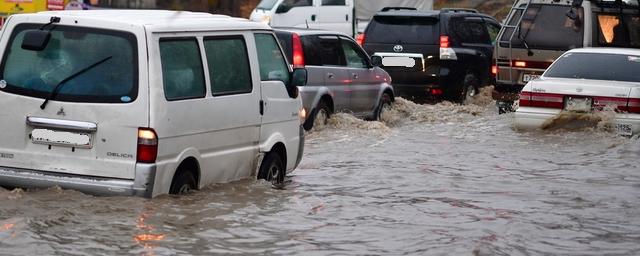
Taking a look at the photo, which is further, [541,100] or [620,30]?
[620,30]

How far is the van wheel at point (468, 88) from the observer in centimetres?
2289

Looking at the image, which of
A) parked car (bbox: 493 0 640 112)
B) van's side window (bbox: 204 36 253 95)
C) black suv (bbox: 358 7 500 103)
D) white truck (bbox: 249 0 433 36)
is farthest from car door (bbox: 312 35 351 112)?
white truck (bbox: 249 0 433 36)

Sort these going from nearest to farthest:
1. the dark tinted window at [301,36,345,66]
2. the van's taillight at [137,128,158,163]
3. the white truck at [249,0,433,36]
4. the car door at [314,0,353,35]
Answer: the van's taillight at [137,128,158,163], the dark tinted window at [301,36,345,66], the white truck at [249,0,433,36], the car door at [314,0,353,35]

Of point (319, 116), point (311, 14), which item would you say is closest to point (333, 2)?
point (311, 14)

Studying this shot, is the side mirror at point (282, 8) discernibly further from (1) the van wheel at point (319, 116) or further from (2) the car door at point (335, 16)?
(1) the van wheel at point (319, 116)

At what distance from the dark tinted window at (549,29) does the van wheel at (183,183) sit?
35.0 ft

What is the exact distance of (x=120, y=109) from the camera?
29.5ft

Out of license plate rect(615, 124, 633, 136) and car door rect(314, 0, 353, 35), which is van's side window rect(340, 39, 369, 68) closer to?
license plate rect(615, 124, 633, 136)

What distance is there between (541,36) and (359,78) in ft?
10.8

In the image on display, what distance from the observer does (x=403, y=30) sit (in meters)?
22.5

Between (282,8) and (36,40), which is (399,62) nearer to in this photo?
(282,8)

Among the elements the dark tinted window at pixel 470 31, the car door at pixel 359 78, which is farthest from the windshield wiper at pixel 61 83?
the dark tinted window at pixel 470 31

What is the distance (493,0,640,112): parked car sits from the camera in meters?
19.5

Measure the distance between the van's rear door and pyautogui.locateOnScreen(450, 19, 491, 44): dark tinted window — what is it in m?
14.3
